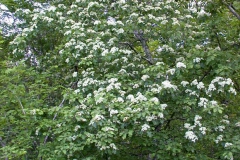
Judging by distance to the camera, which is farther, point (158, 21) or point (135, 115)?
point (158, 21)

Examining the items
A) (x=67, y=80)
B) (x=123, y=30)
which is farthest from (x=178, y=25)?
(x=67, y=80)

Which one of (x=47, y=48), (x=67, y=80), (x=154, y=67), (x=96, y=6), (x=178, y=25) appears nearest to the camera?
(x=154, y=67)

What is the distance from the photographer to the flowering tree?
13.1ft

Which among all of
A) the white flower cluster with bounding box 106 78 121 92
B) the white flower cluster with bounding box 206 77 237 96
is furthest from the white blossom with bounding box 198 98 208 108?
the white flower cluster with bounding box 106 78 121 92

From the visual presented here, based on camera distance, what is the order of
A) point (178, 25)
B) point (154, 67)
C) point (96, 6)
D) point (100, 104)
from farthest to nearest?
1. point (96, 6)
2. point (178, 25)
3. point (154, 67)
4. point (100, 104)

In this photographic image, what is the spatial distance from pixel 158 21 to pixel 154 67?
1.12 metres

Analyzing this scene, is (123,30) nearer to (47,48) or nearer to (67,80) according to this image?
(67,80)

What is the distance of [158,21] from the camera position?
507cm

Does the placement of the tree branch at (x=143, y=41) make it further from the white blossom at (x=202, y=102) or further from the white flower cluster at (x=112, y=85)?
the white blossom at (x=202, y=102)

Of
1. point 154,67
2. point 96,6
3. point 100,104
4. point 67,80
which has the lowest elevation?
point 100,104

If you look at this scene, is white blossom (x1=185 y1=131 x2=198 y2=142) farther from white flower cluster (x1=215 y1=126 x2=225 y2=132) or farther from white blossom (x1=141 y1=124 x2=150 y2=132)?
white blossom (x1=141 y1=124 x2=150 y2=132)

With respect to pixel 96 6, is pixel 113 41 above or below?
below

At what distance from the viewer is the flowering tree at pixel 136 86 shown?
3980 mm

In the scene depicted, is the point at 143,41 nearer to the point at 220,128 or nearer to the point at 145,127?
the point at 220,128
